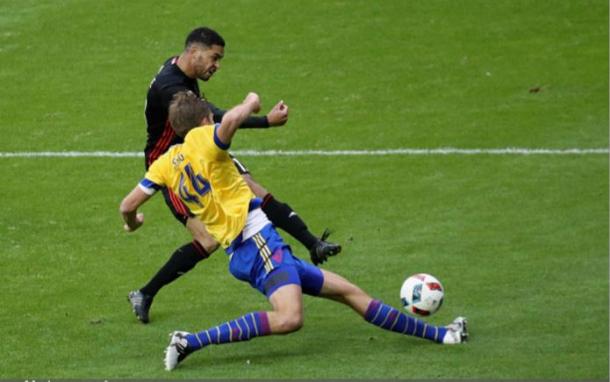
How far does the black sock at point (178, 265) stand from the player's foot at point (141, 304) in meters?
0.04

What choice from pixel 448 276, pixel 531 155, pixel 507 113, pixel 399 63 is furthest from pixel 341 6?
pixel 448 276

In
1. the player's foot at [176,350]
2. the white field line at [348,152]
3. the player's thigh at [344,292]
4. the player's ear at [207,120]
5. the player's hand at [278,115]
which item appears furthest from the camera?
the white field line at [348,152]

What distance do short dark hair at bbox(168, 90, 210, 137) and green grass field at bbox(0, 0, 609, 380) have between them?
5.56 feet

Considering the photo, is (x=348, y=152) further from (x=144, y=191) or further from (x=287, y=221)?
(x=144, y=191)

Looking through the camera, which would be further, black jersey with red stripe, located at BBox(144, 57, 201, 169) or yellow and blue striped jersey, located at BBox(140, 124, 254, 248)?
black jersey with red stripe, located at BBox(144, 57, 201, 169)

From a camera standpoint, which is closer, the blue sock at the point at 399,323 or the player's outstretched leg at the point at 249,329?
the player's outstretched leg at the point at 249,329

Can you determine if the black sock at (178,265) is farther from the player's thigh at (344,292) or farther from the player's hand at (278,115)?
the player's hand at (278,115)

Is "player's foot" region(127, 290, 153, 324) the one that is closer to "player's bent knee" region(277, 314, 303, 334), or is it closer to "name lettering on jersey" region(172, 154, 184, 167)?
"name lettering on jersey" region(172, 154, 184, 167)

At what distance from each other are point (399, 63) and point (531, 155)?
425 cm

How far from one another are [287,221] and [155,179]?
1.45m

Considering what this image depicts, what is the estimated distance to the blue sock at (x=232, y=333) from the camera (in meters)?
10.6

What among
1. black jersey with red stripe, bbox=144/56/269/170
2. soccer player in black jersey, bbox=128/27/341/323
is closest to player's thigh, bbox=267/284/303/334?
soccer player in black jersey, bbox=128/27/341/323

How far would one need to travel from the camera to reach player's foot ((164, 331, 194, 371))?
1058cm

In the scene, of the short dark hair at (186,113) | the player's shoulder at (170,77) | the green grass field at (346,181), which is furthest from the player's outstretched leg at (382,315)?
the player's shoulder at (170,77)
